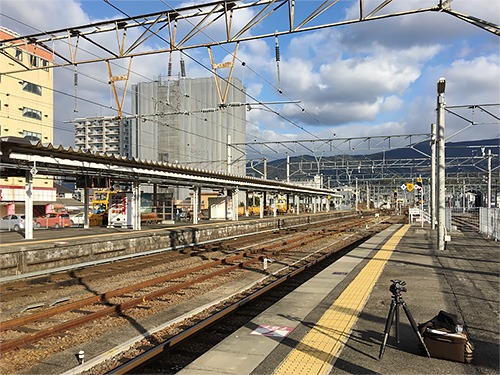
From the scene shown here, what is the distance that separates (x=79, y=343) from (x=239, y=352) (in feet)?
10.5

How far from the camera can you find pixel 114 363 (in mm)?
6648

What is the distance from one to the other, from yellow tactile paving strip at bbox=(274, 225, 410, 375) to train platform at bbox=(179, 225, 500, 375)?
14mm

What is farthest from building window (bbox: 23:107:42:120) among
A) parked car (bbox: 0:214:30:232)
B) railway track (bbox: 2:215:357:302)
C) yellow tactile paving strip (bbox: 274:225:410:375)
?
yellow tactile paving strip (bbox: 274:225:410:375)

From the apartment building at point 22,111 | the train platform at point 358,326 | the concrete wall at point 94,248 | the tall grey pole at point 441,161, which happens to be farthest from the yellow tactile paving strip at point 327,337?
the apartment building at point 22,111

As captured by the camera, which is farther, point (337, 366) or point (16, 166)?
point (16, 166)

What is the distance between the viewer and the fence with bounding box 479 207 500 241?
23.0 m

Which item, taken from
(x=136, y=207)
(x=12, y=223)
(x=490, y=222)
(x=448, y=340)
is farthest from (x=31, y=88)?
(x=448, y=340)

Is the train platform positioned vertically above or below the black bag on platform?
below

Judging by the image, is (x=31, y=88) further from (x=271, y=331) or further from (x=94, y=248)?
(x=271, y=331)

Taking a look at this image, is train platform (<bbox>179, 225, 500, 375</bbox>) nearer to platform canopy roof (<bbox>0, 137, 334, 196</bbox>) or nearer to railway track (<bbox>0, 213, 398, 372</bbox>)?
railway track (<bbox>0, 213, 398, 372</bbox>)

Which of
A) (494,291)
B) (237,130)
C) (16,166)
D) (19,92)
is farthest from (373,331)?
(237,130)

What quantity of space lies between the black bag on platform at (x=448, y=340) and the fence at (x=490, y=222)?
1898 cm

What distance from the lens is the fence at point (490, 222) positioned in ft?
75.4

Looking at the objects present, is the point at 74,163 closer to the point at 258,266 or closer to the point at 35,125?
the point at 258,266
